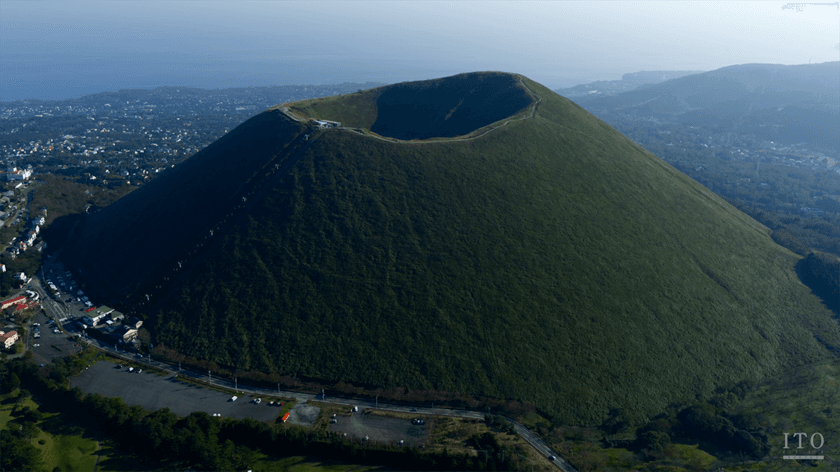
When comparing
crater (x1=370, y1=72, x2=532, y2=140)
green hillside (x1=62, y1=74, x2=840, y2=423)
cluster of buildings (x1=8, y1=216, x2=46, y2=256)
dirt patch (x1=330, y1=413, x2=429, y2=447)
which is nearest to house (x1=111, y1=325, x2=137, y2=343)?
green hillside (x1=62, y1=74, x2=840, y2=423)

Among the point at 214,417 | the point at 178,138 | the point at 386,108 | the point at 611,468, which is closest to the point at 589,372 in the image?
the point at 611,468

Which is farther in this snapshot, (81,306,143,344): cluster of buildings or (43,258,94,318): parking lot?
(43,258,94,318): parking lot

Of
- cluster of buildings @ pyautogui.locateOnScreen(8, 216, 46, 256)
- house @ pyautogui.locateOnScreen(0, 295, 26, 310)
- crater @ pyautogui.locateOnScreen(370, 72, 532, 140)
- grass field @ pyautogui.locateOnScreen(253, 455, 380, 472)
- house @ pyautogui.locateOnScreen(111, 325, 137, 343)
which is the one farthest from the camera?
crater @ pyautogui.locateOnScreen(370, 72, 532, 140)

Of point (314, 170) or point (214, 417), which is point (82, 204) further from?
point (214, 417)

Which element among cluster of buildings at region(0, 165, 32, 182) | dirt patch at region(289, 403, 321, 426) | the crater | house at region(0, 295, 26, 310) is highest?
the crater

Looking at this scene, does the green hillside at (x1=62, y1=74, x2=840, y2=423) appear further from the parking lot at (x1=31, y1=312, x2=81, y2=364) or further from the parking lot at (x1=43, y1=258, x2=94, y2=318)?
the parking lot at (x1=31, y1=312, x2=81, y2=364)

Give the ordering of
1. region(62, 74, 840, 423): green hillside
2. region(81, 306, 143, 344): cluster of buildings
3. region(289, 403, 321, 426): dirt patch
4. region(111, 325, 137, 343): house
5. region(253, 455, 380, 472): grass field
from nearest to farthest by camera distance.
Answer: region(253, 455, 380, 472): grass field
region(289, 403, 321, 426): dirt patch
region(62, 74, 840, 423): green hillside
region(111, 325, 137, 343): house
region(81, 306, 143, 344): cluster of buildings

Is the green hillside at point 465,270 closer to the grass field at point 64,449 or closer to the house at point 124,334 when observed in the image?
the house at point 124,334

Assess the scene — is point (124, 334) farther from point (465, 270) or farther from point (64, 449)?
point (465, 270)
